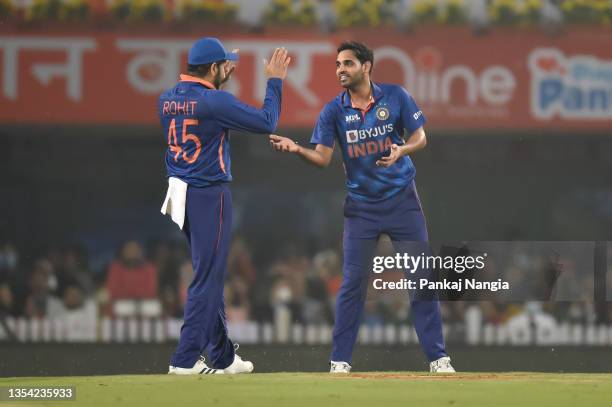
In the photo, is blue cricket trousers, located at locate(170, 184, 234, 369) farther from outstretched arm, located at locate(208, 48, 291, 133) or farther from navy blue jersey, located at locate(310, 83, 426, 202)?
navy blue jersey, located at locate(310, 83, 426, 202)

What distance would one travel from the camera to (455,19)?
1565 cm

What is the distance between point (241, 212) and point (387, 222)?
926cm

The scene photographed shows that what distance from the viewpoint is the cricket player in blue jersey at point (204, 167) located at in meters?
8.16

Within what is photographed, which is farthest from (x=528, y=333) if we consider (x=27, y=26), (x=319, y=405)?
(x=319, y=405)

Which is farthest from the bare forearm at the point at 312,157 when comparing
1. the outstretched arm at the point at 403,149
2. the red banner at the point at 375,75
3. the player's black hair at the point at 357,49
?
the red banner at the point at 375,75

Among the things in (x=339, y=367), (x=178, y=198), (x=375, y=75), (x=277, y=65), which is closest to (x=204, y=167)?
(x=178, y=198)

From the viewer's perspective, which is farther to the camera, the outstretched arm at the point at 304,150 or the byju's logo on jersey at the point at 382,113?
the byju's logo on jersey at the point at 382,113

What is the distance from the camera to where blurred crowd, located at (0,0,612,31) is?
15.5 metres

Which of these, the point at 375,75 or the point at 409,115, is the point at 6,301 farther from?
the point at 409,115

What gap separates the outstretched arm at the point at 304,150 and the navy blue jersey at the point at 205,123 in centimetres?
16

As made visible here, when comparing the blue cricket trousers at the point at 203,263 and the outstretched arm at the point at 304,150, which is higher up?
the outstretched arm at the point at 304,150

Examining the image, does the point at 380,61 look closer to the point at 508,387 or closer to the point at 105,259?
the point at 105,259

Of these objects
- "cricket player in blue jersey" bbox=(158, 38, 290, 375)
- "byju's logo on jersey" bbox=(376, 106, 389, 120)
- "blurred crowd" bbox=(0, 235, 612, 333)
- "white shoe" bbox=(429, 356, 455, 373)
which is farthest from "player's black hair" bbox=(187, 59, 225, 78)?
"blurred crowd" bbox=(0, 235, 612, 333)

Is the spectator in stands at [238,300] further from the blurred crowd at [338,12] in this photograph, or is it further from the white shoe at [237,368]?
the white shoe at [237,368]
